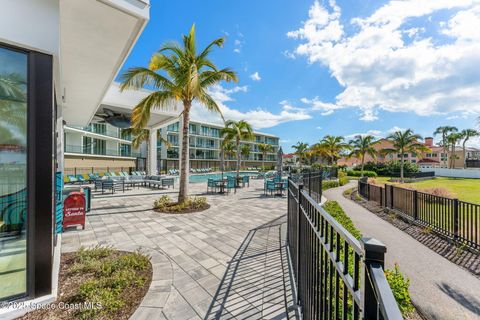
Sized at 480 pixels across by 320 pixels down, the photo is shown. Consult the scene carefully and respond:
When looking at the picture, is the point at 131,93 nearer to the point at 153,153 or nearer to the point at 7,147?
the point at 153,153

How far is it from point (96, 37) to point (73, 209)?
4.89 metres

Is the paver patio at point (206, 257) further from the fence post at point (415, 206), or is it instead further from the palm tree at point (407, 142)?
the palm tree at point (407, 142)

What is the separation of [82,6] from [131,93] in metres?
11.5

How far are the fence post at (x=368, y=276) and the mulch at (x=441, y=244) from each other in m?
5.84

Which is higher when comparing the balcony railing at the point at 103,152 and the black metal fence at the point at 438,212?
the balcony railing at the point at 103,152

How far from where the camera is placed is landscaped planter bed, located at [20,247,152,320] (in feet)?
9.19

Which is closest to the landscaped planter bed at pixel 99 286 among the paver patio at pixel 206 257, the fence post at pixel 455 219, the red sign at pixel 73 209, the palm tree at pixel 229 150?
the paver patio at pixel 206 257

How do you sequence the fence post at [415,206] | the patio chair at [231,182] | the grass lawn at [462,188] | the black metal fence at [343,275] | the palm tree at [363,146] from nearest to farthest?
1. the black metal fence at [343,275]
2. the fence post at [415,206]
3. the grass lawn at [462,188]
4. the patio chair at [231,182]
5. the palm tree at [363,146]

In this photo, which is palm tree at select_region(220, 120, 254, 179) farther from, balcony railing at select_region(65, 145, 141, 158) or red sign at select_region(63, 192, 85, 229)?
balcony railing at select_region(65, 145, 141, 158)

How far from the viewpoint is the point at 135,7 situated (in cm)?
345

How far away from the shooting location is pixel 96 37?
4059mm

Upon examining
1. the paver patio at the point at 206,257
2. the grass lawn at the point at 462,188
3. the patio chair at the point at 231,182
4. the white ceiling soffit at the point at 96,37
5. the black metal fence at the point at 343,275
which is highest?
the white ceiling soffit at the point at 96,37

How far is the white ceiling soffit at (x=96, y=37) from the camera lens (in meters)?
3.40

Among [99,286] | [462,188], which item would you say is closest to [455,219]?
[99,286]
